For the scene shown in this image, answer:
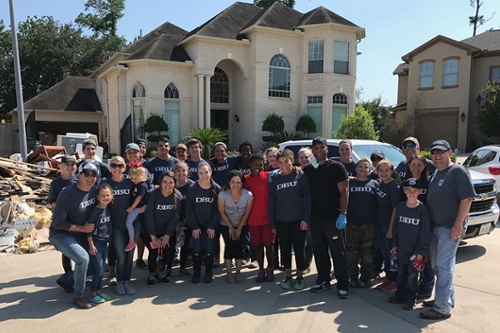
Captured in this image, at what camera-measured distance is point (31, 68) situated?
38.5m

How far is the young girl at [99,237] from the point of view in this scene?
4914 mm

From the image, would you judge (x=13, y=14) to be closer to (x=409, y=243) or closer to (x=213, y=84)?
(x=213, y=84)

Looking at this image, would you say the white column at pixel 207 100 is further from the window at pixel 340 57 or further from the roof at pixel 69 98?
the roof at pixel 69 98

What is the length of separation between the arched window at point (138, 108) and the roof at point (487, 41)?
21267 millimetres

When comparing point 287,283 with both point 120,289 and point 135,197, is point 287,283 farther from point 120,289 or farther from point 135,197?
point 135,197

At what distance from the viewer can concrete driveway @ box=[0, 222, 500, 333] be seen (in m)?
4.30

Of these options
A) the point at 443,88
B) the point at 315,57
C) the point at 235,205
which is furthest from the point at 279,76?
the point at 235,205

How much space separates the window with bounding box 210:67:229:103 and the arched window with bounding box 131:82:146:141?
4058 millimetres

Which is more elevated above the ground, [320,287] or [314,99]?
[314,99]

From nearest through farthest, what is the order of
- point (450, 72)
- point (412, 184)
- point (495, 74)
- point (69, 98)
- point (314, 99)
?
point (412, 184) → point (314, 99) → point (495, 74) → point (450, 72) → point (69, 98)

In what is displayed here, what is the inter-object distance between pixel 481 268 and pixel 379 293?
2056 mm

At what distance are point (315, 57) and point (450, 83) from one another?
32.5 ft

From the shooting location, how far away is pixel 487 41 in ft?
87.1

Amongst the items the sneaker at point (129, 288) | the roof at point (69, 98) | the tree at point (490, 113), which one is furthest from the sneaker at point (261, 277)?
the roof at point (69, 98)
